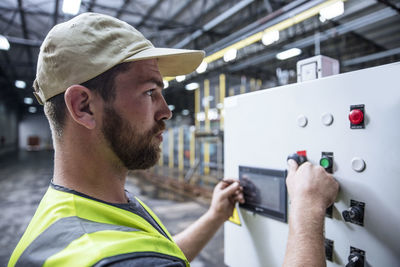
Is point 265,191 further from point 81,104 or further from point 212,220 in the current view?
point 81,104

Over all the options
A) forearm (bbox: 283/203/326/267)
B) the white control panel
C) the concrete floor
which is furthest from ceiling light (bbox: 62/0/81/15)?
forearm (bbox: 283/203/326/267)

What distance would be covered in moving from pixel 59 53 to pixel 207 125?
8.07 meters

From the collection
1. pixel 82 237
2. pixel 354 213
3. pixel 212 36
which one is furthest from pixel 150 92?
pixel 212 36

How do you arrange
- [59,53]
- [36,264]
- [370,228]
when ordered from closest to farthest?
[36,264] < [59,53] < [370,228]

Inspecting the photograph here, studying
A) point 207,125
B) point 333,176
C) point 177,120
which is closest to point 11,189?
point 207,125

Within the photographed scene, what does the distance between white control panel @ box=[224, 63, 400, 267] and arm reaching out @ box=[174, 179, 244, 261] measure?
0.13 meters

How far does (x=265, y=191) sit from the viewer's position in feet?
4.07

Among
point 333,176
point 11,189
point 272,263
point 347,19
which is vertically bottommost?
point 11,189

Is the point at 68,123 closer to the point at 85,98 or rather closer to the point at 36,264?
the point at 85,98

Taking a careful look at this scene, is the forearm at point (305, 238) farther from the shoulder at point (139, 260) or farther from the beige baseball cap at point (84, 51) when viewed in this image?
the beige baseball cap at point (84, 51)

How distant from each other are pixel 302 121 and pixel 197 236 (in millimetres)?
757

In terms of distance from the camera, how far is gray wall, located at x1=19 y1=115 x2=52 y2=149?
960 inches

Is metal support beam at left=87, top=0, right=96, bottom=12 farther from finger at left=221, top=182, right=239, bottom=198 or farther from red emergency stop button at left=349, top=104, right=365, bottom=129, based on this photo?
red emergency stop button at left=349, top=104, right=365, bottom=129

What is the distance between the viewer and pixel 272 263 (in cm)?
121
